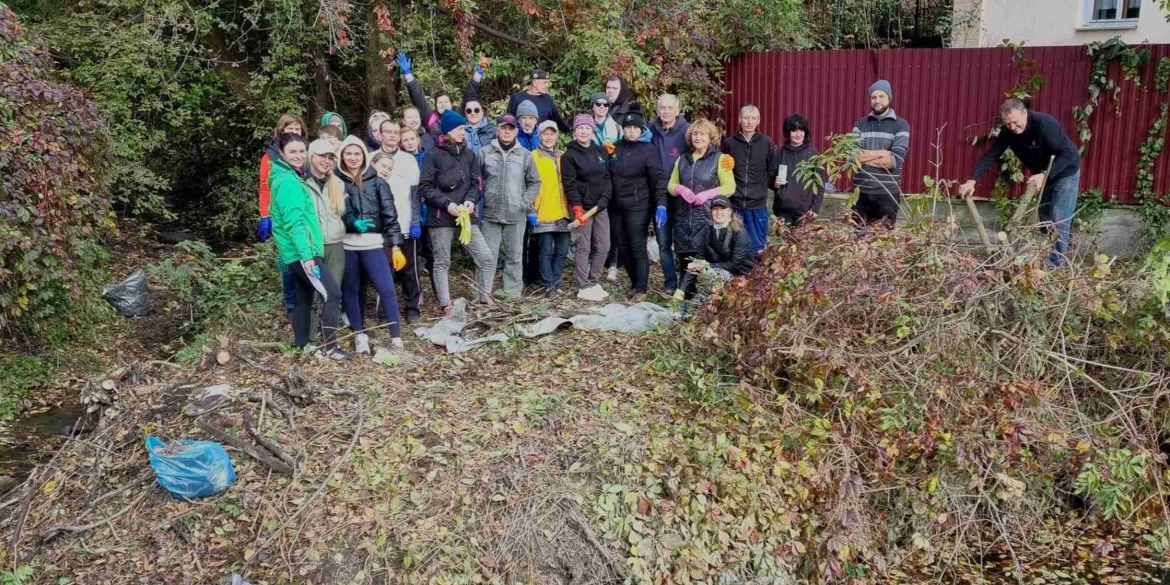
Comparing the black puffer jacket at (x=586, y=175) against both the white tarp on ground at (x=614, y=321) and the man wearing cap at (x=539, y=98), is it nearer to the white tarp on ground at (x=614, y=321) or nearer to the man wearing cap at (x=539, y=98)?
the man wearing cap at (x=539, y=98)

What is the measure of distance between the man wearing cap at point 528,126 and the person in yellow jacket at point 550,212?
0.40 feet

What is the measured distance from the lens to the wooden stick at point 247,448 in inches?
214

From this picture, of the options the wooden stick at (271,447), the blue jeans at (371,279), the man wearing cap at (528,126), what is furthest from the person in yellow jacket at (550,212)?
the wooden stick at (271,447)

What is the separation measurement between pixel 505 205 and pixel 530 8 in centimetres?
324

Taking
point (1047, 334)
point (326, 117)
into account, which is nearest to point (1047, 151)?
point (1047, 334)

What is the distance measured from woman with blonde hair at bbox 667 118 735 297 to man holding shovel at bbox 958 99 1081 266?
1.92 m

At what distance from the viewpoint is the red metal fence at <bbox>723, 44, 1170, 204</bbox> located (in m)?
9.85

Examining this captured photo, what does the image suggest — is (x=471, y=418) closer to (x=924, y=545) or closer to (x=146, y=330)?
(x=924, y=545)

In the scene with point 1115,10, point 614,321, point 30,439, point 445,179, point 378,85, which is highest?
point 1115,10

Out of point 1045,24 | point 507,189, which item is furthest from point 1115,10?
point 507,189

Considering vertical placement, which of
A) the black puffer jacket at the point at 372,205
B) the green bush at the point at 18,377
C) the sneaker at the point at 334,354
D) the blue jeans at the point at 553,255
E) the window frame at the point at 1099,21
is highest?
the window frame at the point at 1099,21

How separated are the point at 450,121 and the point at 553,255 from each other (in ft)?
5.33

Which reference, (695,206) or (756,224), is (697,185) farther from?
(756,224)

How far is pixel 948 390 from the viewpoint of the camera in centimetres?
582
